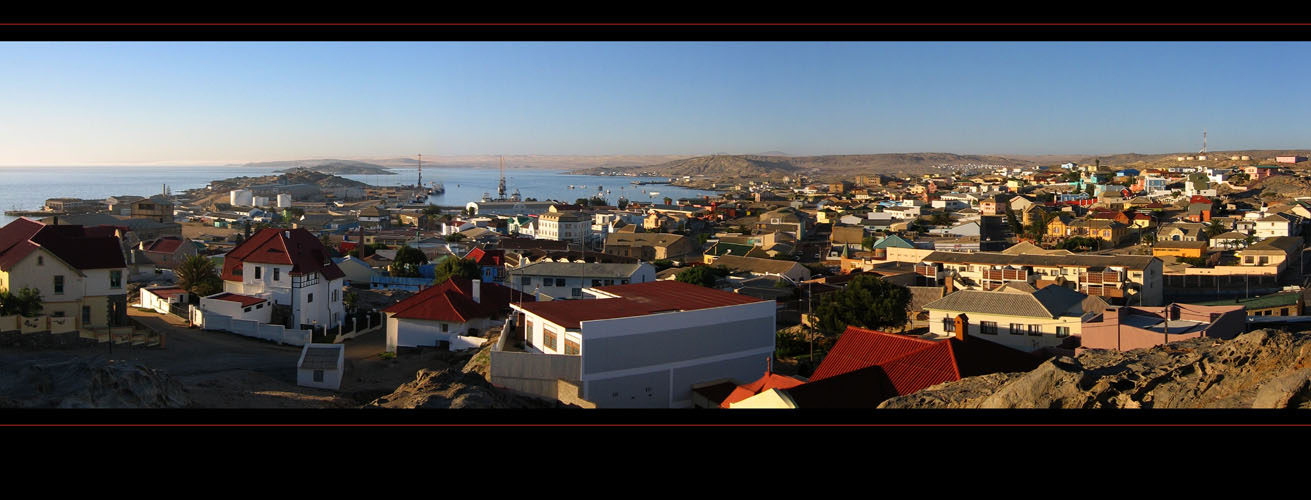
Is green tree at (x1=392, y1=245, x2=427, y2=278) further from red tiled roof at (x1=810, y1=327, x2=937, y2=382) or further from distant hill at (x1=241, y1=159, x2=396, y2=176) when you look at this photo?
distant hill at (x1=241, y1=159, x2=396, y2=176)

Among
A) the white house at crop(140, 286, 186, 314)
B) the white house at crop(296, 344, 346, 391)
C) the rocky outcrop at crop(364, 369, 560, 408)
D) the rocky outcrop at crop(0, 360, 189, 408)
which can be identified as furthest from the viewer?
the white house at crop(140, 286, 186, 314)

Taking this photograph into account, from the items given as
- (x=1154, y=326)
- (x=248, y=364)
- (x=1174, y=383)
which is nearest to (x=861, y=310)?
(x=1154, y=326)

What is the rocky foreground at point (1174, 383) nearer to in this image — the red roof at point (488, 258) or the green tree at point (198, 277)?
the green tree at point (198, 277)

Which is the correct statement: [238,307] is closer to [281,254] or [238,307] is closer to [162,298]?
[281,254]

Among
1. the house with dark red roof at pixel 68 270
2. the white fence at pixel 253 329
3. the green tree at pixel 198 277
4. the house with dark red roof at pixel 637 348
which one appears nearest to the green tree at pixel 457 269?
the green tree at pixel 198 277

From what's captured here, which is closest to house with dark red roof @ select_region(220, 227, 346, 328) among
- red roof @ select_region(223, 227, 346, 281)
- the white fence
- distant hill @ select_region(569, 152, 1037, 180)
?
red roof @ select_region(223, 227, 346, 281)
